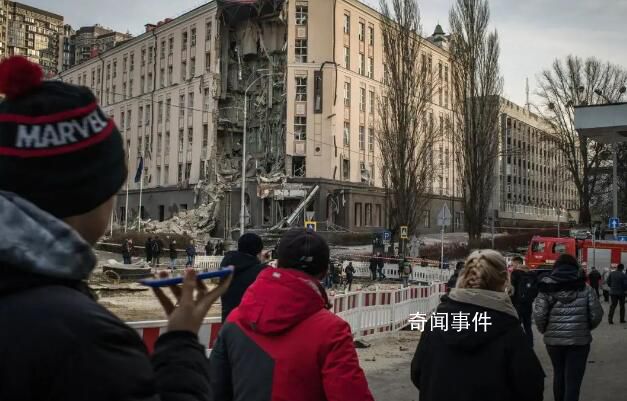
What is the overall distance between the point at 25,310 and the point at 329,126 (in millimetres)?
52115

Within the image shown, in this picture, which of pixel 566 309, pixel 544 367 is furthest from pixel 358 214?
pixel 566 309

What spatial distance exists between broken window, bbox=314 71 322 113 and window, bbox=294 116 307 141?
1.46m

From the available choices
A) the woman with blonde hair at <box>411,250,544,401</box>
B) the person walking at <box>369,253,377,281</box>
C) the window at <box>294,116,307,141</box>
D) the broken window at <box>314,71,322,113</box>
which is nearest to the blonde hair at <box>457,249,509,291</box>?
the woman with blonde hair at <box>411,250,544,401</box>

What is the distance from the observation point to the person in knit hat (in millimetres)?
1136

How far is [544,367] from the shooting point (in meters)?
10.9

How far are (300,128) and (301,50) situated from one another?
7083 millimetres

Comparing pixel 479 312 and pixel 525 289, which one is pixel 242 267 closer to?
pixel 479 312

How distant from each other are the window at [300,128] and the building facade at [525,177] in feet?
123

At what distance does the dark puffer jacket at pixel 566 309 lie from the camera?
6.92 metres

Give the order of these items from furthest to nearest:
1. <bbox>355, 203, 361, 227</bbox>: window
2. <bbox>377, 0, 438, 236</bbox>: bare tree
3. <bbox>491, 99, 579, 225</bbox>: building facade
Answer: <bbox>491, 99, 579, 225</bbox>: building facade < <bbox>355, 203, 361, 227</bbox>: window < <bbox>377, 0, 438, 236</bbox>: bare tree

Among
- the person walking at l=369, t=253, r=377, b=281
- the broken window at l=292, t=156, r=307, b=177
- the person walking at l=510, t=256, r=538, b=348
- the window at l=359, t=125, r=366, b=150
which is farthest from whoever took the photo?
the window at l=359, t=125, r=366, b=150

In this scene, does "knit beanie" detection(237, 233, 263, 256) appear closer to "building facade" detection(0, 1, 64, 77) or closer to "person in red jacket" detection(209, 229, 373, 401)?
"person in red jacket" detection(209, 229, 373, 401)

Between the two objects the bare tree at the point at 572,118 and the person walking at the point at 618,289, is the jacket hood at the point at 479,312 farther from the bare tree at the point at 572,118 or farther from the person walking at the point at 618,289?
the bare tree at the point at 572,118

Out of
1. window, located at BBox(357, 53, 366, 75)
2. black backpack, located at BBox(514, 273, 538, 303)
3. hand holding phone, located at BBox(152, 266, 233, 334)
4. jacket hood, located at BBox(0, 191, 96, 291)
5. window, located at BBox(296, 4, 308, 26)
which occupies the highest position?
window, located at BBox(296, 4, 308, 26)
